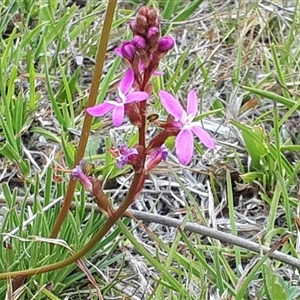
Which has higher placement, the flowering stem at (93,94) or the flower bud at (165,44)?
the flower bud at (165,44)

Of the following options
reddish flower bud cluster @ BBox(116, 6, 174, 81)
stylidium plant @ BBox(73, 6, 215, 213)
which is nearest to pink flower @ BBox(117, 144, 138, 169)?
stylidium plant @ BBox(73, 6, 215, 213)

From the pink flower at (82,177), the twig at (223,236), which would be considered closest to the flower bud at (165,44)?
the pink flower at (82,177)

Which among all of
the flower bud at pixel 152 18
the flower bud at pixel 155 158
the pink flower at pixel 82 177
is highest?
the flower bud at pixel 152 18

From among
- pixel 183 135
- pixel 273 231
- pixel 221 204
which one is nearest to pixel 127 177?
pixel 221 204

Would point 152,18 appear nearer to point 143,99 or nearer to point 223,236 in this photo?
point 143,99

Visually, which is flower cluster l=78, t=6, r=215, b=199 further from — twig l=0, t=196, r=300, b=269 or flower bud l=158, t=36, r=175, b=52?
twig l=0, t=196, r=300, b=269

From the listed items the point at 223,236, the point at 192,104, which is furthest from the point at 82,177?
the point at 223,236

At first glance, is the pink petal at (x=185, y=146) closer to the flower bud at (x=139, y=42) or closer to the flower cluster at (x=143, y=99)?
the flower cluster at (x=143, y=99)

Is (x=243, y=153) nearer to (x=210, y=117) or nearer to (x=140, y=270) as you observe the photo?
(x=210, y=117)
